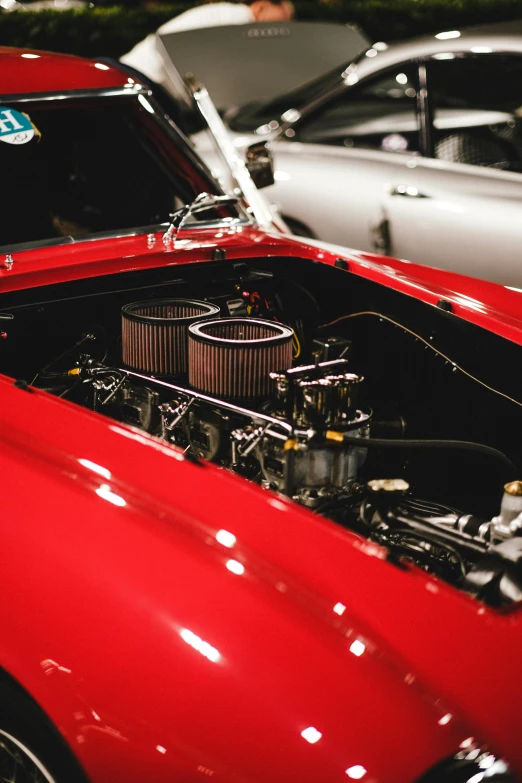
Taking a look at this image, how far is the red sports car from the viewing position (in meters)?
1.27

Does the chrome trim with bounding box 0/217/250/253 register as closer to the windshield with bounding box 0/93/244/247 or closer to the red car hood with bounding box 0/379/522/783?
the windshield with bounding box 0/93/244/247

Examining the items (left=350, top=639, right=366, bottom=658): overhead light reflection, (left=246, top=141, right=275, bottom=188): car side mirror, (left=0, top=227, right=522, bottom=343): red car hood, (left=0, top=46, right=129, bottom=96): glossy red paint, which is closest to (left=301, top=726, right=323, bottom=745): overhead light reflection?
(left=350, top=639, right=366, bottom=658): overhead light reflection

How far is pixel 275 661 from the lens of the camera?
51.1 inches

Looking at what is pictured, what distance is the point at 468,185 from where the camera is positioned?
13.2 ft

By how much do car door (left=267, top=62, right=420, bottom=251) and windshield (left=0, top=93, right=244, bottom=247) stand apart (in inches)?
47.6

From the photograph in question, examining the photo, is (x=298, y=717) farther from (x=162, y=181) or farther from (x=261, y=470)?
(x=162, y=181)

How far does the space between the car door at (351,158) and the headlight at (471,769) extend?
127 inches

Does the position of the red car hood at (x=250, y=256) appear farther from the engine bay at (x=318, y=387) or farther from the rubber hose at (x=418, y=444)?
the rubber hose at (x=418, y=444)

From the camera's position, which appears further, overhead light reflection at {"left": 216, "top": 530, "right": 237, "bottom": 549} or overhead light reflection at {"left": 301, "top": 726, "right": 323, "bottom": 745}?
overhead light reflection at {"left": 216, "top": 530, "right": 237, "bottom": 549}

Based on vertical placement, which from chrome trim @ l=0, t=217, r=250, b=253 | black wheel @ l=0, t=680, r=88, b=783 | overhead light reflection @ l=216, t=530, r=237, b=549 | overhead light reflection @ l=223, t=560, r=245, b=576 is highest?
chrome trim @ l=0, t=217, r=250, b=253

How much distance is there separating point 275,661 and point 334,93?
3762 millimetres

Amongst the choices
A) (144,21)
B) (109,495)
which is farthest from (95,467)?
(144,21)

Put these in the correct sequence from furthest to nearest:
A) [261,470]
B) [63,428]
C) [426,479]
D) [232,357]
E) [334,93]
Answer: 1. [334,93]
2. [426,479]
3. [232,357]
4. [261,470]
5. [63,428]

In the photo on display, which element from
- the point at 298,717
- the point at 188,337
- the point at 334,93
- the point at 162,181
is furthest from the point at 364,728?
the point at 334,93
